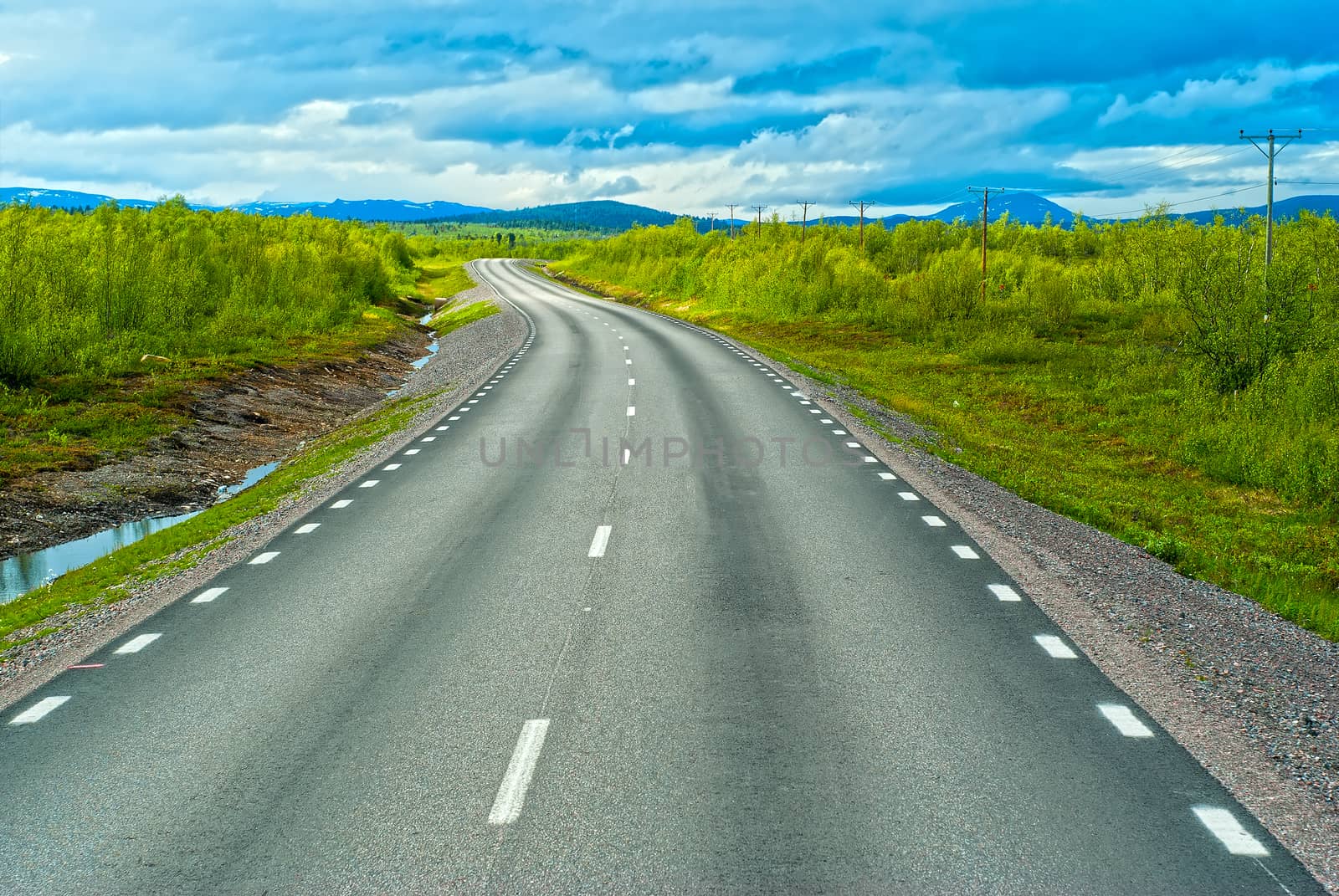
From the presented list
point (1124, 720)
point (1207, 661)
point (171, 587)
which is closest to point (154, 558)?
point (171, 587)

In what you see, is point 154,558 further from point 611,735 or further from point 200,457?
point 200,457

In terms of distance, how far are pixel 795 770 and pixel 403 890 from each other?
217 cm

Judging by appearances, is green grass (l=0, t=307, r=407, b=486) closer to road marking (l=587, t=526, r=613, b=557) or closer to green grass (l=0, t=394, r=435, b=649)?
green grass (l=0, t=394, r=435, b=649)

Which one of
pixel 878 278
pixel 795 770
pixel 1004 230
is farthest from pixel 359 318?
pixel 1004 230

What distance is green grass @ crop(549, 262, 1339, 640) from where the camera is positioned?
11781 mm

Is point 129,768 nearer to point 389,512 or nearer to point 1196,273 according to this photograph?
point 389,512

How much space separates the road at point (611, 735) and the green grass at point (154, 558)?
112 centimetres

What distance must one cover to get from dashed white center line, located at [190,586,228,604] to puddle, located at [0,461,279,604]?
3.41 meters

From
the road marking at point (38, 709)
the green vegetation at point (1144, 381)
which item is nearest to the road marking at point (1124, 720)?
the green vegetation at point (1144, 381)

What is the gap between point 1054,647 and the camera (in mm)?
7488

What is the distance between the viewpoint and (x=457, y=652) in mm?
7562

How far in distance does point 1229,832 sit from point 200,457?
1898 centimetres

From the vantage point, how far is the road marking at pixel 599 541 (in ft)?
34.3

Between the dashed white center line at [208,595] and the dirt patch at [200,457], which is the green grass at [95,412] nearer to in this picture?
the dirt patch at [200,457]
